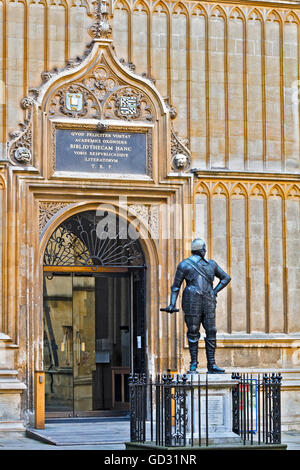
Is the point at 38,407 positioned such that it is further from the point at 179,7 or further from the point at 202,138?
the point at 179,7

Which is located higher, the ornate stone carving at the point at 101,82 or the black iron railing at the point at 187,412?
the ornate stone carving at the point at 101,82

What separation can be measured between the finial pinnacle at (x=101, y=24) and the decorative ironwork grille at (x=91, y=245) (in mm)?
3317

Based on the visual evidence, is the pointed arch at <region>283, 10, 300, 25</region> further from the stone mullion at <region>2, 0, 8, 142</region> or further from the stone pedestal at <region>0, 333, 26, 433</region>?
the stone pedestal at <region>0, 333, 26, 433</region>

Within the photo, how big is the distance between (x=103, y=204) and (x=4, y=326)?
2.94m

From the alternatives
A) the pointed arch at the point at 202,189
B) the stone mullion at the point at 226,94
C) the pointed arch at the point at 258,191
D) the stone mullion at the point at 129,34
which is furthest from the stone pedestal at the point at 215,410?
the stone mullion at the point at 129,34

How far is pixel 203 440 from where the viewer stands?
48.8 feet

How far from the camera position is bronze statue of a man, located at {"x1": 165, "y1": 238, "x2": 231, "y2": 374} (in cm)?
1582

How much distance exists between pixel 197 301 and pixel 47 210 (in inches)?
199

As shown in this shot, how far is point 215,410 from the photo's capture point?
15188 millimetres

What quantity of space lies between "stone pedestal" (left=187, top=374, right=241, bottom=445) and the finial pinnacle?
7.70 m

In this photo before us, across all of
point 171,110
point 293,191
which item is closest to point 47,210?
point 171,110

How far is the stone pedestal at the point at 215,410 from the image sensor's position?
49.1 ft

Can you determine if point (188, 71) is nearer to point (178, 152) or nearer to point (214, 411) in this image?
point (178, 152)

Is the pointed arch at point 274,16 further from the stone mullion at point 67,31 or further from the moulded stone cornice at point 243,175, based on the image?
the stone mullion at point 67,31
